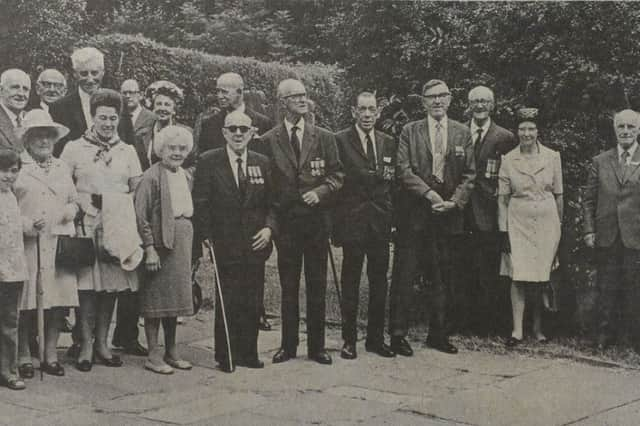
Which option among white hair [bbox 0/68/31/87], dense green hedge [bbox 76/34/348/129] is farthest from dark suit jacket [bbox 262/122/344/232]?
dense green hedge [bbox 76/34/348/129]

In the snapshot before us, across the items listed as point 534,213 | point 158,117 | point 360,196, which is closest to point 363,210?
point 360,196

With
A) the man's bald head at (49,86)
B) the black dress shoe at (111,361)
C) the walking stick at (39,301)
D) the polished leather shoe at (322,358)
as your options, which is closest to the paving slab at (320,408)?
the polished leather shoe at (322,358)

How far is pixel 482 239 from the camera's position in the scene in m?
6.32

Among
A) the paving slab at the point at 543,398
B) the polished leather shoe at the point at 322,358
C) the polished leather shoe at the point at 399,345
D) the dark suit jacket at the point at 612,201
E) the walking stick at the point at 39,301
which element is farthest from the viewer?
the polished leather shoe at the point at 399,345

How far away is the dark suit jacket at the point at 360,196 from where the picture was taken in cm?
582

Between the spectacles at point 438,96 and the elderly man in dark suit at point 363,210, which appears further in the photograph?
the spectacles at point 438,96

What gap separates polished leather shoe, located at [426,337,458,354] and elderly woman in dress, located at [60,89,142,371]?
1904mm

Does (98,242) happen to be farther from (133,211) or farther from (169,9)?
(169,9)

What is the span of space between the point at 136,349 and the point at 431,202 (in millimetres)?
1960

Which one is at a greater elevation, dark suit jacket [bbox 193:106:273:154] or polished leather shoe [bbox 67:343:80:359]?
dark suit jacket [bbox 193:106:273:154]

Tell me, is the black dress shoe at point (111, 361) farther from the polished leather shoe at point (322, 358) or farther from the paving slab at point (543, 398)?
the paving slab at point (543, 398)

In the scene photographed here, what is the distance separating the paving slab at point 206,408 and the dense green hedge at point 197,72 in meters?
3.15

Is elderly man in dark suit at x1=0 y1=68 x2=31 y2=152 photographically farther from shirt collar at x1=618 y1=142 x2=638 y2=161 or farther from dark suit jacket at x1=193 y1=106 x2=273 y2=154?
shirt collar at x1=618 y1=142 x2=638 y2=161

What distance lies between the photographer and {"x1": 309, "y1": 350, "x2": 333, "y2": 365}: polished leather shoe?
18.5ft
